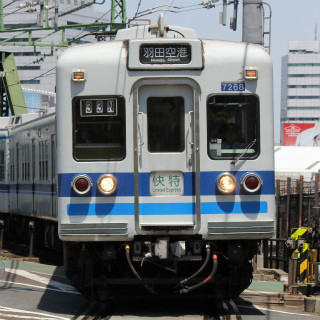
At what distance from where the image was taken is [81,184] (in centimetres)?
1029

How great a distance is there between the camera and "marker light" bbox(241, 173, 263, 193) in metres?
10.3

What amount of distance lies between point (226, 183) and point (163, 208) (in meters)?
0.77

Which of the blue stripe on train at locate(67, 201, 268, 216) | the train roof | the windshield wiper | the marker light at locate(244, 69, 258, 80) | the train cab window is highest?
the train roof

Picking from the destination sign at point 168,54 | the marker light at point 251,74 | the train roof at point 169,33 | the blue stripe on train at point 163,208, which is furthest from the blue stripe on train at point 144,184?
the train roof at point 169,33

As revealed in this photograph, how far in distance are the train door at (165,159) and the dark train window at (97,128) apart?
0.25 m

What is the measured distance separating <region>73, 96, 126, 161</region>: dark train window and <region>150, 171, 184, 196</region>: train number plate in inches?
19.3

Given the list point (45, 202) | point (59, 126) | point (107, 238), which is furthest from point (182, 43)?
point (45, 202)

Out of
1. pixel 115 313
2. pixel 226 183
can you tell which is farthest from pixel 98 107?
pixel 115 313

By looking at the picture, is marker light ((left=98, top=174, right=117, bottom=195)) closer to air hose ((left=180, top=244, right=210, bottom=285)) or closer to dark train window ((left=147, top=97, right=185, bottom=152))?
dark train window ((left=147, top=97, right=185, bottom=152))

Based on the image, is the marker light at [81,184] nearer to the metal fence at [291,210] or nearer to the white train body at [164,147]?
the white train body at [164,147]

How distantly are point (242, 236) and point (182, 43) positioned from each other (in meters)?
2.30

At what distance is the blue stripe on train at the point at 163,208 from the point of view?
10258mm

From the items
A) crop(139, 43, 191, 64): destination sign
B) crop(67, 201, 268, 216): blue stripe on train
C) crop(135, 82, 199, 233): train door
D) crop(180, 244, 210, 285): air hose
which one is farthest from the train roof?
crop(180, 244, 210, 285): air hose

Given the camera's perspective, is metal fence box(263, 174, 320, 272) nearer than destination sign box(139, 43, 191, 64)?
No
